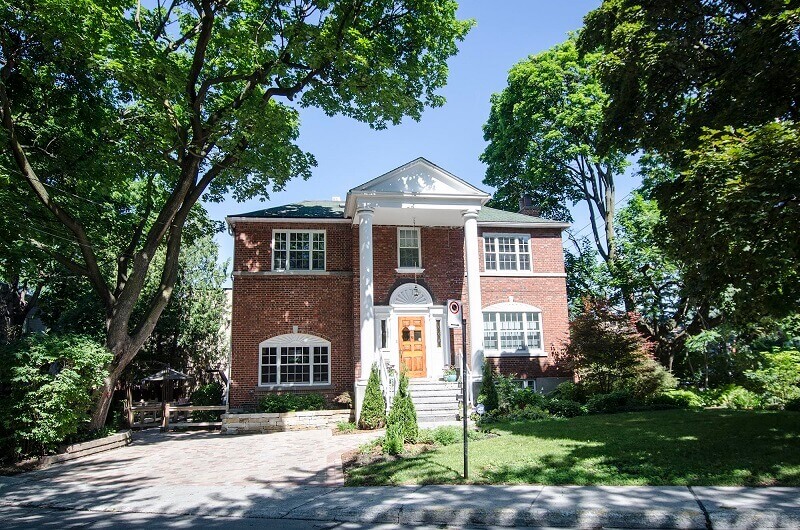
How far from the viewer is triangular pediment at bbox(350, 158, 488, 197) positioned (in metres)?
18.3

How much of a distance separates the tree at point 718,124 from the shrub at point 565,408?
20.5ft

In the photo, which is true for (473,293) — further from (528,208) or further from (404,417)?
(528,208)

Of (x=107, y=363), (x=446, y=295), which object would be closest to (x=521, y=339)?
(x=446, y=295)

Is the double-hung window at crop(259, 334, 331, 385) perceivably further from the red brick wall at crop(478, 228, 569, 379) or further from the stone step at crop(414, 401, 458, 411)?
the red brick wall at crop(478, 228, 569, 379)

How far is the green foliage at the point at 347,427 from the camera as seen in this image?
15.2 metres

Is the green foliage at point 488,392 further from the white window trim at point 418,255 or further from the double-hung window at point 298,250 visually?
the double-hung window at point 298,250

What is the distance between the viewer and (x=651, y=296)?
22.2 metres

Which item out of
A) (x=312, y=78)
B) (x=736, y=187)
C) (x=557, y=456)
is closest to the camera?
(x=736, y=187)

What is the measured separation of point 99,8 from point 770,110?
44.5ft

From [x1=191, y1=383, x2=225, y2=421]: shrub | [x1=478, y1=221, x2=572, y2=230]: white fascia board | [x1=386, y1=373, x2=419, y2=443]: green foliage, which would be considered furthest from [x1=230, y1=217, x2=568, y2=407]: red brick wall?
[x1=386, y1=373, x2=419, y2=443]: green foliage

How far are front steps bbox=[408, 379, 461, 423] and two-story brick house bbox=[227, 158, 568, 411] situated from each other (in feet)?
2.21

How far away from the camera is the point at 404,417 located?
479 inches

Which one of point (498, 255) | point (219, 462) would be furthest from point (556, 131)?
point (219, 462)

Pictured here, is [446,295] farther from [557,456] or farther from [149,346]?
[149,346]
